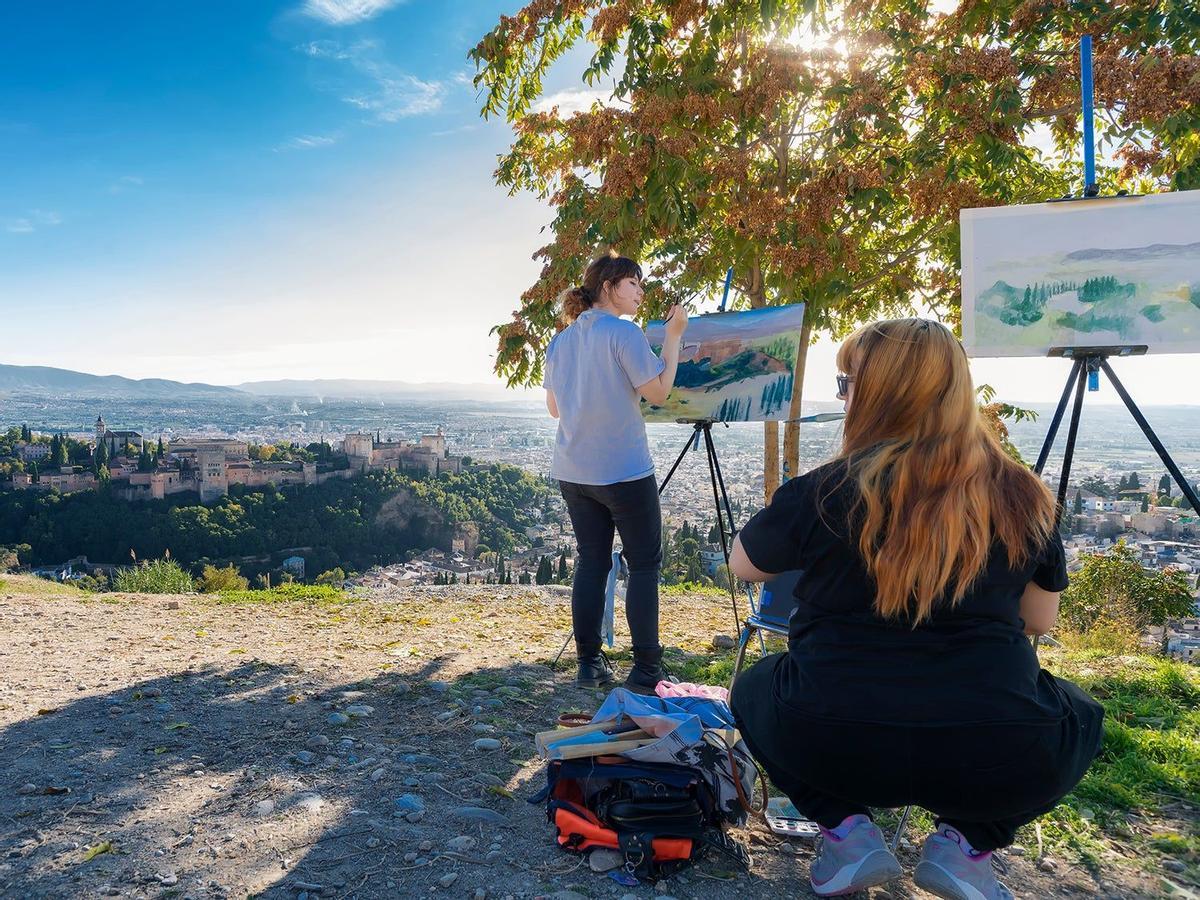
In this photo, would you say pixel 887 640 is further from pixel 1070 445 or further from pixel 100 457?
pixel 100 457

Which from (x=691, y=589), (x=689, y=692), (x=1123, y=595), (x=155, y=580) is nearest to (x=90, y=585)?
(x=155, y=580)

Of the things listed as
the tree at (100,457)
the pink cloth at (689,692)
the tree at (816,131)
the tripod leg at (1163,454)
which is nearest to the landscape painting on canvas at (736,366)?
the tree at (816,131)

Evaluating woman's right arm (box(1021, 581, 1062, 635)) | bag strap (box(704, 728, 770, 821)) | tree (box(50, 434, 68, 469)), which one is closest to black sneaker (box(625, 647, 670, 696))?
bag strap (box(704, 728, 770, 821))

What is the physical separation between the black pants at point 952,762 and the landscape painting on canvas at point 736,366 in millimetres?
2622

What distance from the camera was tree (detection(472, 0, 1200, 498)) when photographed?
407 centimetres

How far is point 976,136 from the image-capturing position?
13.3ft

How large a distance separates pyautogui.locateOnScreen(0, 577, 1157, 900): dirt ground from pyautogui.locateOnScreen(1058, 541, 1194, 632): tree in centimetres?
504

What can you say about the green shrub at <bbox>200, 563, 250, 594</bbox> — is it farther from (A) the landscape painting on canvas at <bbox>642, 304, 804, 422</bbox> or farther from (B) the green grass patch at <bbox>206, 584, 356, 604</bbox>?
(A) the landscape painting on canvas at <bbox>642, 304, 804, 422</bbox>

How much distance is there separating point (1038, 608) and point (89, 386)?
178 ft

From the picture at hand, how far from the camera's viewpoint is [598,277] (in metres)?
3.16

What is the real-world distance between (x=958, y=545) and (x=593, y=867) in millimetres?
1300

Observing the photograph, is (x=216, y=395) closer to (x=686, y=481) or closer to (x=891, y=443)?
(x=686, y=481)

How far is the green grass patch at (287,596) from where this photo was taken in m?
6.52

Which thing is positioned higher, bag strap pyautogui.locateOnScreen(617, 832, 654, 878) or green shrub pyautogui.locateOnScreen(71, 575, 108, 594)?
bag strap pyautogui.locateOnScreen(617, 832, 654, 878)
